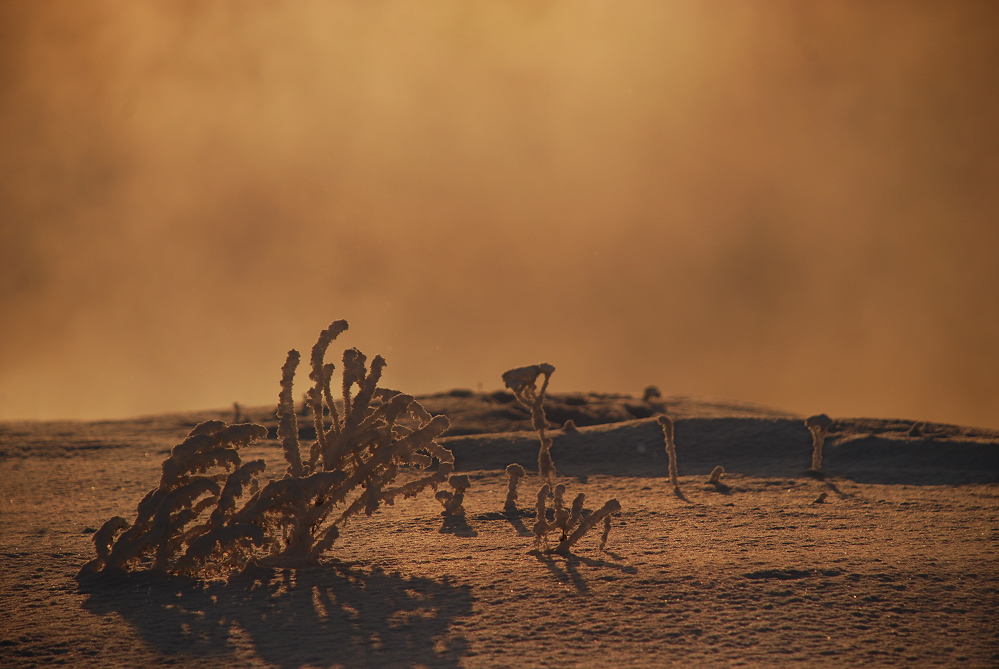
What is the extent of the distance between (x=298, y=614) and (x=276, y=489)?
83 centimetres

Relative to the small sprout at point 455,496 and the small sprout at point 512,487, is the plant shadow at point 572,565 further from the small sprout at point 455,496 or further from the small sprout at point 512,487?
the small sprout at point 512,487

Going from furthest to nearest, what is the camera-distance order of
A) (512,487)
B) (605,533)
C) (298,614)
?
(512,487) → (605,533) → (298,614)

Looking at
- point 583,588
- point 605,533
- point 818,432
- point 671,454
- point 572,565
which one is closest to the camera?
point 583,588

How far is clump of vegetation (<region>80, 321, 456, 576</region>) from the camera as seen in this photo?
424 centimetres

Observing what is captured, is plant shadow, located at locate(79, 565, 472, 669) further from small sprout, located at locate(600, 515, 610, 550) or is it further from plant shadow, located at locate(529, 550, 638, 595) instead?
small sprout, located at locate(600, 515, 610, 550)

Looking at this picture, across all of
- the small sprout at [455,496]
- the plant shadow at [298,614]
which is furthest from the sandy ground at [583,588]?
the small sprout at [455,496]

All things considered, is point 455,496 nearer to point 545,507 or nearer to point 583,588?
point 545,507

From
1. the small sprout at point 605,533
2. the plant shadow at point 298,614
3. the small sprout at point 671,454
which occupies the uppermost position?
the small sprout at point 671,454

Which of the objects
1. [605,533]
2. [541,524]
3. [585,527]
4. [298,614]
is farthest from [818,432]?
[298,614]

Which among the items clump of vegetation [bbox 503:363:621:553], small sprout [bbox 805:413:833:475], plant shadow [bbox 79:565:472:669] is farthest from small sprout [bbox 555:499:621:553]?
small sprout [bbox 805:413:833:475]

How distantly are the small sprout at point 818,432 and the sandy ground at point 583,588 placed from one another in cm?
23

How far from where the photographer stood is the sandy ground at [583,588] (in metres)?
3.20

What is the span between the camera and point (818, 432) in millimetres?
7297

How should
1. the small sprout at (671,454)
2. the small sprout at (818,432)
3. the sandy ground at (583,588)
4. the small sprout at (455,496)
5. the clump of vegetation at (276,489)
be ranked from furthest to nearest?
1. the small sprout at (818,432)
2. the small sprout at (671,454)
3. the small sprout at (455,496)
4. the clump of vegetation at (276,489)
5. the sandy ground at (583,588)
